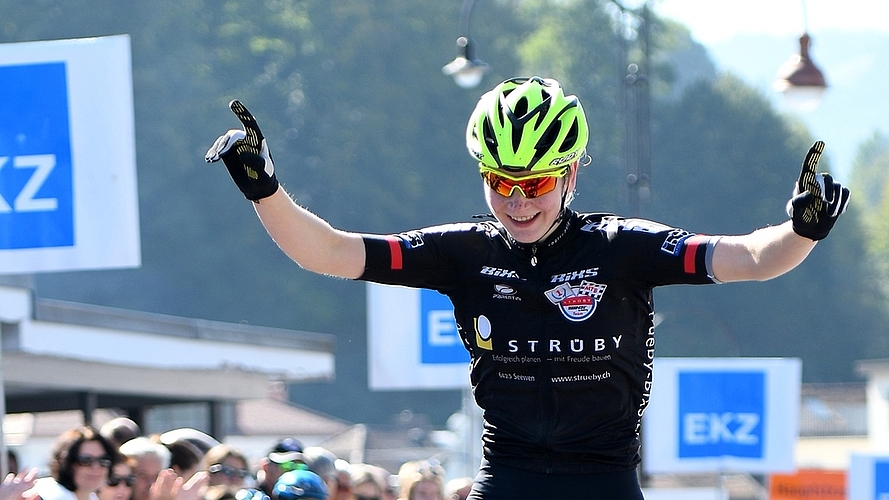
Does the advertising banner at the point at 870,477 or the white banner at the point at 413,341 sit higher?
the white banner at the point at 413,341

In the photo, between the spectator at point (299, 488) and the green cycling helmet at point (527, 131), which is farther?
the spectator at point (299, 488)

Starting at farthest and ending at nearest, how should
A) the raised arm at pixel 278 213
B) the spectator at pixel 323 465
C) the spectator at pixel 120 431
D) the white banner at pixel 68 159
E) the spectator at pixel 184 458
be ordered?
the spectator at pixel 120 431 → the spectator at pixel 184 458 → the spectator at pixel 323 465 → the white banner at pixel 68 159 → the raised arm at pixel 278 213

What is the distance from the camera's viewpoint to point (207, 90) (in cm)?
6538

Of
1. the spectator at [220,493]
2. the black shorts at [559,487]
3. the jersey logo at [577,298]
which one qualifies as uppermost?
the jersey logo at [577,298]

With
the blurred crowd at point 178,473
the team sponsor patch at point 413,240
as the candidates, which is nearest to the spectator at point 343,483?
the blurred crowd at point 178,473

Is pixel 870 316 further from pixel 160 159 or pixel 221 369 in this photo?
Result: pixel 221 369

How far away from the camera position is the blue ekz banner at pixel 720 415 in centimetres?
1355

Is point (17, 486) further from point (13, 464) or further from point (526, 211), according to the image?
point (13, 464)

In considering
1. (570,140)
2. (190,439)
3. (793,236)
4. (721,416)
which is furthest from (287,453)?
(721,416)

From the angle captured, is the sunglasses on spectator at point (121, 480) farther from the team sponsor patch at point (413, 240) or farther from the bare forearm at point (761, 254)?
the bare forearm at point (761, 254)

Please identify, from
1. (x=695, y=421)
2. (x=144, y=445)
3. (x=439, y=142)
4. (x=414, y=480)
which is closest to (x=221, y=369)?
(x=695, y=421)

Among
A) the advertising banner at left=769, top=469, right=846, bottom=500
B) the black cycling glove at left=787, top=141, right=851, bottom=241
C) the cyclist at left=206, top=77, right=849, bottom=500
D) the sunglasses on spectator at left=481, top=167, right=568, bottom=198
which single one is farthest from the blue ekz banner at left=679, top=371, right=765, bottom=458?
the black cycling glove at left=787, top=141, right=851, bottom=241

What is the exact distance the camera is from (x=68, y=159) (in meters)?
7.05

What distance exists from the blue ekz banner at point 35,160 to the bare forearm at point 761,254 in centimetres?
392
